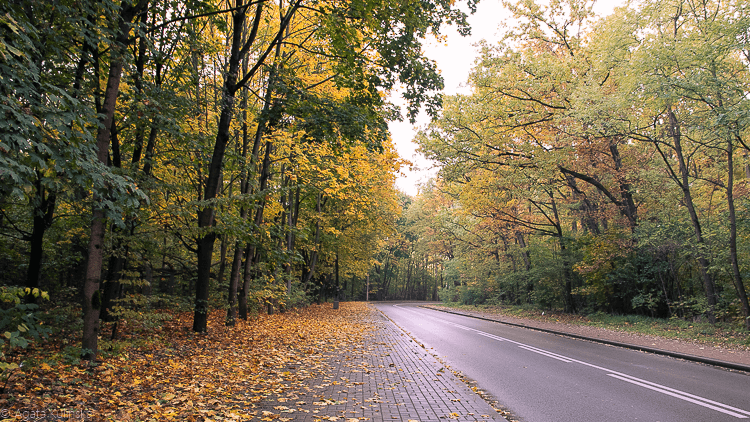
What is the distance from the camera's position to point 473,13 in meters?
10.2

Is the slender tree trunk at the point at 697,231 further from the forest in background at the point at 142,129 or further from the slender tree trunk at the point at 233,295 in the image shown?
the slender tree trunk at the point at 233,295

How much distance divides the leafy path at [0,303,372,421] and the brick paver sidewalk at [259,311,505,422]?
351 mm

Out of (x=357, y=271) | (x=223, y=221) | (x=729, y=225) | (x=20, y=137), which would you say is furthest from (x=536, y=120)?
(x=357, y=271)

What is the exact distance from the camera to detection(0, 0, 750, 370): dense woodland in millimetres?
5906

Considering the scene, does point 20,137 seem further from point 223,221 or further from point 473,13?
point 473,13

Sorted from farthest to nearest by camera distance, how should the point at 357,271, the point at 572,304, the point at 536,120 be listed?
the point at 357,271
the point at 572,304
the point at 536,120

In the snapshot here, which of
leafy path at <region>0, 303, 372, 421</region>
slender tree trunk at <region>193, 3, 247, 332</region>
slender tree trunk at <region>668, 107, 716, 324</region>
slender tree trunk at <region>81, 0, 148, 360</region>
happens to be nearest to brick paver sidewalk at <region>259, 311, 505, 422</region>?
leafy path at <region>0, 303, 372, 421</region>

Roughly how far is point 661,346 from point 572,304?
1243cm

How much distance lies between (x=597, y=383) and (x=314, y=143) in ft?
30.1

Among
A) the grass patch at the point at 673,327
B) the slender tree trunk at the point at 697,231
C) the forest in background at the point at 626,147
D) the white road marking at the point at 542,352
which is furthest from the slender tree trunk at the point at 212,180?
the slender tree trunk at the point at 697,231

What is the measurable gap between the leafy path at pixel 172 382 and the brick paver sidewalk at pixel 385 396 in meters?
0.35

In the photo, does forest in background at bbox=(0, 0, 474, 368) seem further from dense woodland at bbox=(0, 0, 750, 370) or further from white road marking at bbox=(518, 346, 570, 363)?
white road marking at bbox=(518, 346, 570, 363)

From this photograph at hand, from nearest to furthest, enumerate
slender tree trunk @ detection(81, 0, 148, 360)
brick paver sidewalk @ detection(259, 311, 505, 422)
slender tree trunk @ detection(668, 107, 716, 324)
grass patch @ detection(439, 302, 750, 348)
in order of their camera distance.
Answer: brick paver sidewalk @ detection(259, 311, 505, 422), slender tree trunk @ detection(81, 0, 148, 360), grass patch @ detection(439, 302, 750, 348), slender tree trunk @ detection(668, 107, 716, 324)

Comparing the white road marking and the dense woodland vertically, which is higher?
the dense woodland
